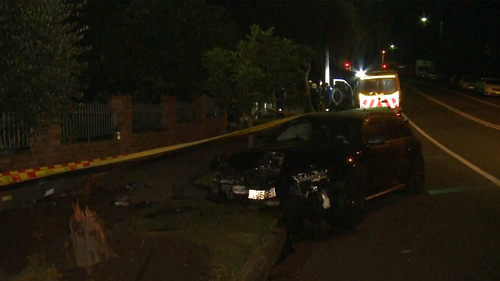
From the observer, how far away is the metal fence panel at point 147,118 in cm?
2119

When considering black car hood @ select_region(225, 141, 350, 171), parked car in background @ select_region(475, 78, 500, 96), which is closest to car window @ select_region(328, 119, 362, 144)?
black car hood @ select_region(225, 141, 350, 171)

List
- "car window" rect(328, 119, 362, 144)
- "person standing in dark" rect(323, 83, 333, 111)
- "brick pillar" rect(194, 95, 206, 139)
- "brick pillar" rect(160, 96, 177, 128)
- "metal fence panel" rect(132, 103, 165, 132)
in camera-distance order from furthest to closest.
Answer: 1. "person standing in dark" rect(323, 83, 333, 111)
2. "brick pillar" rect(194, 95, 206, 139)
3. "brick pillar" rect(160, 96, 177, 128)
4. "metal fence panel" rect(132, 103, 165, 132)
5. "car window" rect(328, 119, 362, 144)

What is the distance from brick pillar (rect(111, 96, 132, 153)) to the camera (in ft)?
64.5

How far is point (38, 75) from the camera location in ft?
24.5

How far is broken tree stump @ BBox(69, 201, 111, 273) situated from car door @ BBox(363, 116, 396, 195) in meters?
5.38

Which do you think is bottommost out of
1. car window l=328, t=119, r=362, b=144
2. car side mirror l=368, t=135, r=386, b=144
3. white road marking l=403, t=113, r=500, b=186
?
white road marking l=403, t=113, r=500, b=186

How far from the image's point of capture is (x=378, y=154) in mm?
11844

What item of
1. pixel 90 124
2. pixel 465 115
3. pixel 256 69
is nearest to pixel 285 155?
pixel 256 69

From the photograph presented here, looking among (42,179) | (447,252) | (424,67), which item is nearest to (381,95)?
(42,179)

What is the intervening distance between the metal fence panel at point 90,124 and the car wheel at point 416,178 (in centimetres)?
764

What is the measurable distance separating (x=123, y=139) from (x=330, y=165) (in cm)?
1038

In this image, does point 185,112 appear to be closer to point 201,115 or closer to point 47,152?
point 201,115

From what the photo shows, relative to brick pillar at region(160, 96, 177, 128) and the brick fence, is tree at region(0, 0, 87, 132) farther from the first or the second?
brick pillar at region(160, 96, 177, 128)

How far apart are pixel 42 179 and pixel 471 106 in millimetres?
35557
